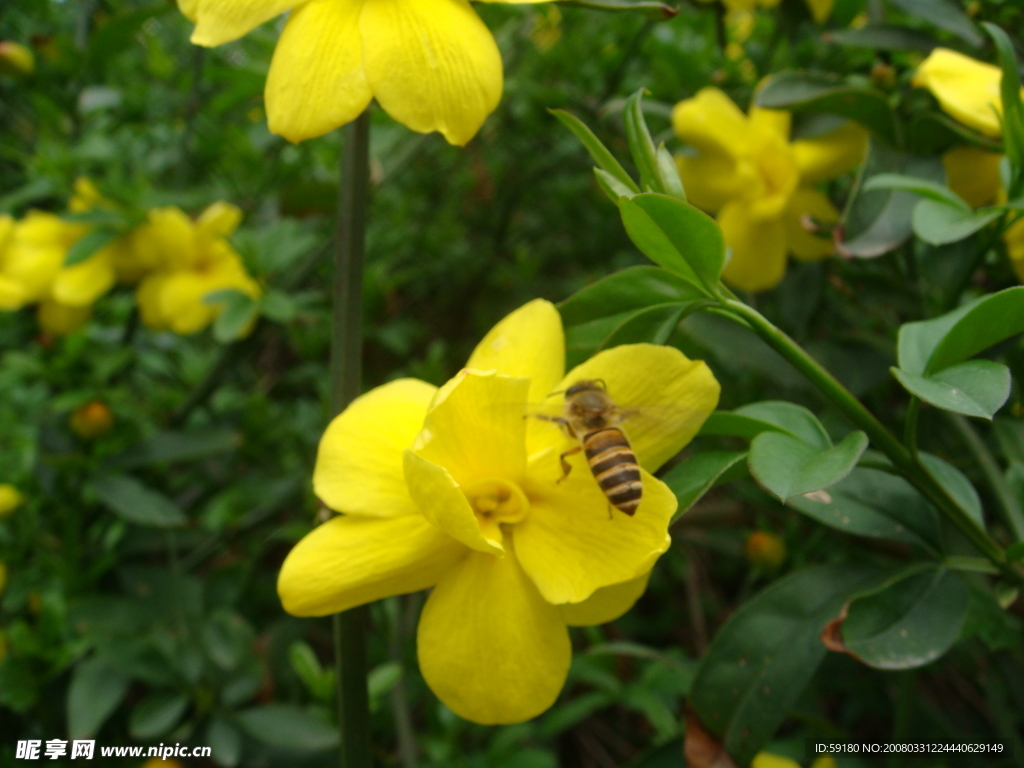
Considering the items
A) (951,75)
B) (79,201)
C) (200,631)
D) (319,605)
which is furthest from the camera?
(79,201)

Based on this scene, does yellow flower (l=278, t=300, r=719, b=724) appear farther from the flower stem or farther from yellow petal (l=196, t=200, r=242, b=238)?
yellow petal (l=196, t=200, r=242, b=238)

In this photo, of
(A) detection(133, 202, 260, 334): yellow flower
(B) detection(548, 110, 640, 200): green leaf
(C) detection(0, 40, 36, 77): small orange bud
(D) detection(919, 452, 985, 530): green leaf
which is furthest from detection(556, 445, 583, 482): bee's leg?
(C) detection(0, 40, 36, 77): small orange bud

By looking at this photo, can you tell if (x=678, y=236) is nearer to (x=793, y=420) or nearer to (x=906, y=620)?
(x=793, y=420)

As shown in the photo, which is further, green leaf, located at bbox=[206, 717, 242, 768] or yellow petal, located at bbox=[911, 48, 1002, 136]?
green leaf, located at bbox=[206, 717, 242, 768]

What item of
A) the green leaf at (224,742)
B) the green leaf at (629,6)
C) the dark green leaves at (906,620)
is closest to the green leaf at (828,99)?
the green leaf at (629,6)

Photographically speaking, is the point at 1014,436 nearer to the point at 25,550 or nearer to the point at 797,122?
the point at 797,122

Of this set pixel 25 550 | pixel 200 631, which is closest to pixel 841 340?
pixel 200 631
